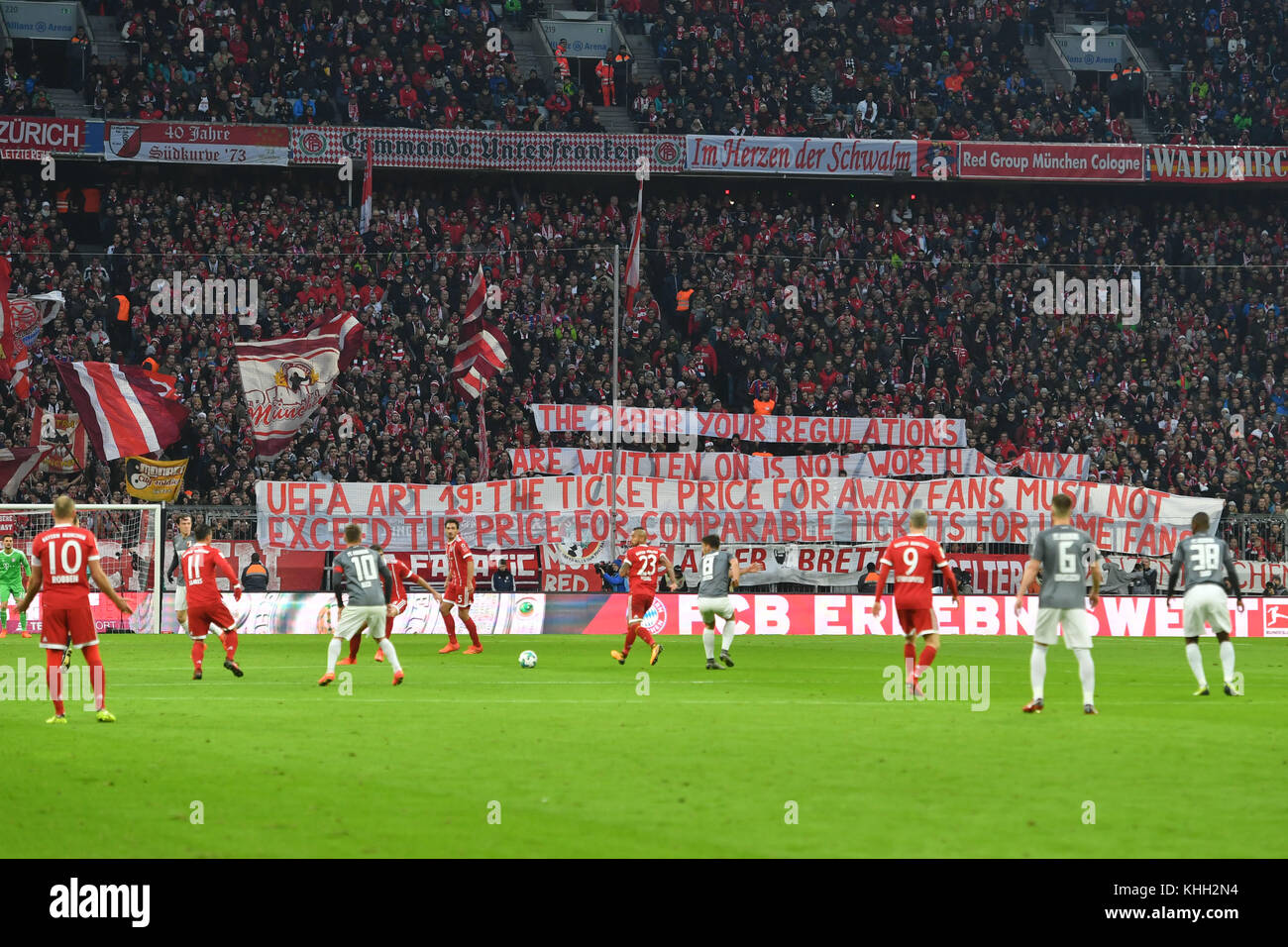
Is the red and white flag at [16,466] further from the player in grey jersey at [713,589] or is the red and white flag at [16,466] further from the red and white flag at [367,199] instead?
the player in grey jersey at [713,589]

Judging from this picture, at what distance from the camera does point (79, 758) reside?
43.6ft

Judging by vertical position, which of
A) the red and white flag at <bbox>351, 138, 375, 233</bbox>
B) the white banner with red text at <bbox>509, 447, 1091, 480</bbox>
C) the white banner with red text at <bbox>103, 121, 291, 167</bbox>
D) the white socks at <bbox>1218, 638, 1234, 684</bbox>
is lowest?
the white socks at <bbox>1218, 638, 1234, 684</bbox>

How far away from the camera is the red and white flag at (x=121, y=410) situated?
35.6 m

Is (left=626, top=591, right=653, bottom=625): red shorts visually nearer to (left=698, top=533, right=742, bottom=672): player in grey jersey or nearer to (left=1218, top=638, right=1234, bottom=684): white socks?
(left=698, top=533, right=742, bottom=672): player in grey jersey

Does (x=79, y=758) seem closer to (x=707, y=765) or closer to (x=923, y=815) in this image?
(x=707, y=765)

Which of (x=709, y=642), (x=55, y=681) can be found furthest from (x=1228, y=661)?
(x=55, y=681)

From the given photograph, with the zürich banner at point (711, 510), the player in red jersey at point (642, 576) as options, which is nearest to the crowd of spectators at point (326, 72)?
the zürich banner at point (711, 510)

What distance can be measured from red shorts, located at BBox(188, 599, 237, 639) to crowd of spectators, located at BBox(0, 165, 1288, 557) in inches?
618

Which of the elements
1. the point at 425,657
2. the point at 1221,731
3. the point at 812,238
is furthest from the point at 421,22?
the point at 1221,731

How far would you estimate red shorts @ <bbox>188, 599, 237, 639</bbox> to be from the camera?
21812mm

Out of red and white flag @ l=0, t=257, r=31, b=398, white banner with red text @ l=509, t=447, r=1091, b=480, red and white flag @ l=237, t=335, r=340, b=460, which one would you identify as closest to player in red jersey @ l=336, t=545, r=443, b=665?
white banner with red text @ l=509, t=447, r=1091, b=480

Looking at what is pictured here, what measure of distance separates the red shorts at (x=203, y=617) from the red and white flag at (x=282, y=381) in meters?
14.7

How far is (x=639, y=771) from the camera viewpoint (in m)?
12.5

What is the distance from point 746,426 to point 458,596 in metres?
12.6
